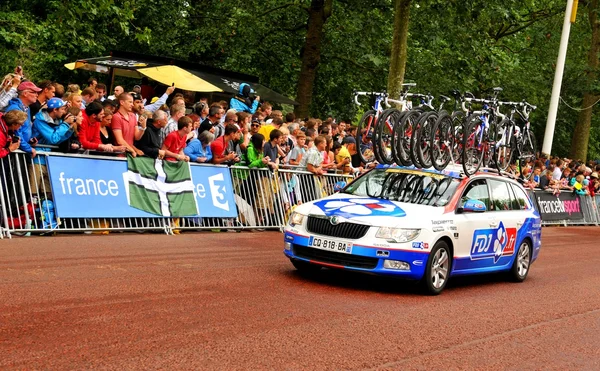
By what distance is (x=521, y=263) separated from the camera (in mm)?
14383

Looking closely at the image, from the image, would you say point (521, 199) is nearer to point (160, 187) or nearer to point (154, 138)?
point (160, 187)

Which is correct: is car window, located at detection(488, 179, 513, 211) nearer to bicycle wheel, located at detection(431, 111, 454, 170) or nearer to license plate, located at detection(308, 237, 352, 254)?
bicycle wheel, located at detection(431, 111, 454, 170)

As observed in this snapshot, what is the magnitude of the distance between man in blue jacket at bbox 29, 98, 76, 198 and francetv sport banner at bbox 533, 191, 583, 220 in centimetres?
1792

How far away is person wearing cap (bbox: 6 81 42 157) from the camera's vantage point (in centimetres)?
1312

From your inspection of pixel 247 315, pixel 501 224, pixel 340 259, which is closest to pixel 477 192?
pixel 501 224

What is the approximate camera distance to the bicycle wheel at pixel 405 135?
45.3 ft

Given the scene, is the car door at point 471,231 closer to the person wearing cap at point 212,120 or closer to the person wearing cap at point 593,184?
the person wearing cap at point 212,120

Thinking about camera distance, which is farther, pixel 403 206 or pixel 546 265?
pixel 546 265

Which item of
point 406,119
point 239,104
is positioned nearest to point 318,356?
point 406,119

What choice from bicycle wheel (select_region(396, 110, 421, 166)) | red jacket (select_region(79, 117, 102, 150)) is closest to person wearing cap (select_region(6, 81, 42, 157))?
red jacket (select_region(79, 117, 102, 150))

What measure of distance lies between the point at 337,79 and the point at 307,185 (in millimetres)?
16733

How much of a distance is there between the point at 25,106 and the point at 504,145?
8286mm

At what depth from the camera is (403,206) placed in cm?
1188

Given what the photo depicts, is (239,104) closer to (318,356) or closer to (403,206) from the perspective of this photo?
(403,206)
